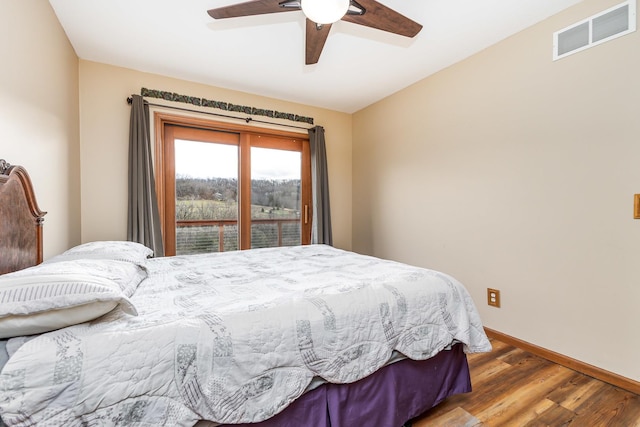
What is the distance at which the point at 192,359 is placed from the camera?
98cm

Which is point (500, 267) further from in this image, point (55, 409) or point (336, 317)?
point (55, 409)

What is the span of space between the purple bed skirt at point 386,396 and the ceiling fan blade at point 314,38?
2025mm

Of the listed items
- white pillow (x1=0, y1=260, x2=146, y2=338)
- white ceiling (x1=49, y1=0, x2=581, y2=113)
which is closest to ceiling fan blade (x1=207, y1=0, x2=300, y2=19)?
white ceiling (x1=49, y1=0, x2=581, y2=113)

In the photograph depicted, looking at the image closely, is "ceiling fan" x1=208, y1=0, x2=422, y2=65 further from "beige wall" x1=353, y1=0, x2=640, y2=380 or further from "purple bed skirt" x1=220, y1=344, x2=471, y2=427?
"purple bed skirt" x1=220, y1=344, x2=471, y2=427

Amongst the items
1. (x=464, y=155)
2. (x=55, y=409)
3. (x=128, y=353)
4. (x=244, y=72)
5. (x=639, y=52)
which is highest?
(x=244, y=72)

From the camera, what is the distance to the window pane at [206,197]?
11.0ft

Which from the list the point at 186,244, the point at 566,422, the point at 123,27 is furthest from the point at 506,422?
the point at 123,27

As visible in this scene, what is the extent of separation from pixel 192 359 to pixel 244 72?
2923 millimetres

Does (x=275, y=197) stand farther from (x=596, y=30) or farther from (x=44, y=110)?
(x=596, y=30)

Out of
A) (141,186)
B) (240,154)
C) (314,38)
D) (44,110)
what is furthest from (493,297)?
(44,110)

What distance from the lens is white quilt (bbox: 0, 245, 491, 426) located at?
0.84 m

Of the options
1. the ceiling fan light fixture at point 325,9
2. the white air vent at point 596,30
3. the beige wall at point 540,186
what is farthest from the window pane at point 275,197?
the white air vent at point 596,30

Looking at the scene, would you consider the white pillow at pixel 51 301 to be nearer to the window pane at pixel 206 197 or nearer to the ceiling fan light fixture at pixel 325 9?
the ceiling fan light fixture at pixel 325 9

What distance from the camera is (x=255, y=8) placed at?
1.66m
